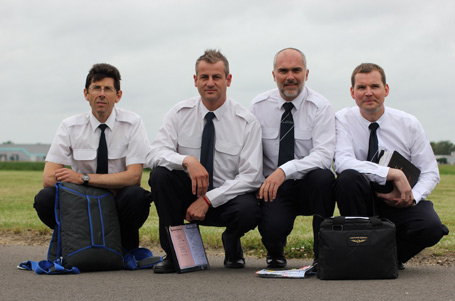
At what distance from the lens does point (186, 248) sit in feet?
17.7

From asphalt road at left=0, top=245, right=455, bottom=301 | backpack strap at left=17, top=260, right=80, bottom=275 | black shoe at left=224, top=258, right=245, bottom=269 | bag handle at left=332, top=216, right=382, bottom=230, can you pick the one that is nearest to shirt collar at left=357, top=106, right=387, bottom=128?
bag handle at left=332, top=216, right=382, bottom=230

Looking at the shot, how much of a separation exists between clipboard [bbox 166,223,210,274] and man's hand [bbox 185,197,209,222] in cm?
15

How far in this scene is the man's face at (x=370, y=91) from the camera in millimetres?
5602

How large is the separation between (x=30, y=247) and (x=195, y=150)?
111 inches

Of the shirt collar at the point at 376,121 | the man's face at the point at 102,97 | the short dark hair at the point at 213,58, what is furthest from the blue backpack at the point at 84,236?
the shirt collar at the point at 376,121

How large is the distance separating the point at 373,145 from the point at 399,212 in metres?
0.66

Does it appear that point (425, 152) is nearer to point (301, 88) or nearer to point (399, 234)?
point (399, 234)

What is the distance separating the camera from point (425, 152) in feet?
18.6

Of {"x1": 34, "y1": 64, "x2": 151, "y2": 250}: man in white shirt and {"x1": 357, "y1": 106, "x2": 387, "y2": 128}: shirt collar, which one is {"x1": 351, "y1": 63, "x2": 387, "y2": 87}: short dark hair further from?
{"x1": 34, "y1": 64, "x2": 151, "y2": 250}: man in white shirt

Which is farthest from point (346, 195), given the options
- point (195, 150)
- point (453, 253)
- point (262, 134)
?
point (453, 253)

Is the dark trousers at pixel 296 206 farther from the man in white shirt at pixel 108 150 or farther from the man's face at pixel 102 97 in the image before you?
the man's face at pixel 102 97

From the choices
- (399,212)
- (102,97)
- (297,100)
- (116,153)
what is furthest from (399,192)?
(102,97)

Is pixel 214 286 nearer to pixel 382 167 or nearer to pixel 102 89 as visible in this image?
pixel 382 167

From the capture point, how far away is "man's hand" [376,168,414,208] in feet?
17.2
